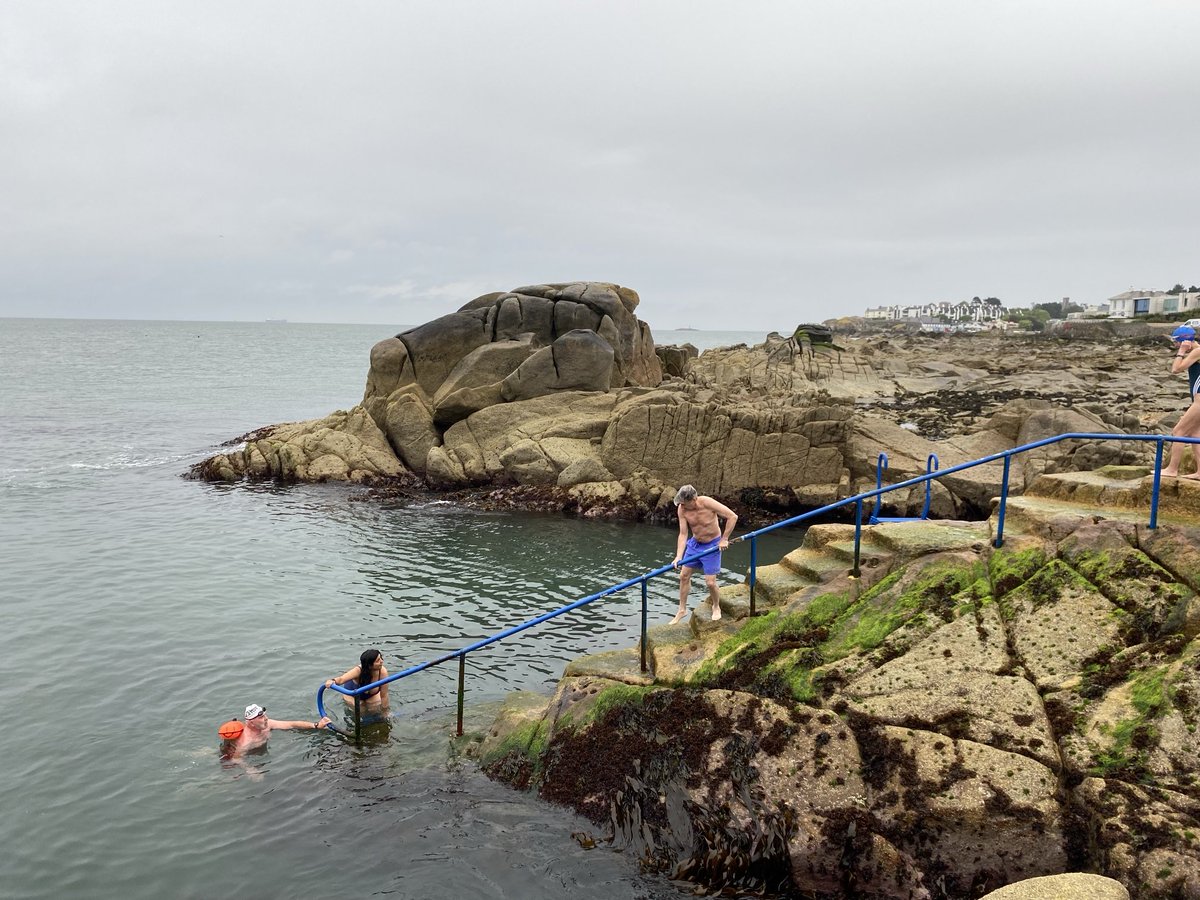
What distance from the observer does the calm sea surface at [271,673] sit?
9.30 meters

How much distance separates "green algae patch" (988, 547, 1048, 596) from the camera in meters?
9.00

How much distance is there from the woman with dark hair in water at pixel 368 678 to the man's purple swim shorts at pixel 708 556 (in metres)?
4.91

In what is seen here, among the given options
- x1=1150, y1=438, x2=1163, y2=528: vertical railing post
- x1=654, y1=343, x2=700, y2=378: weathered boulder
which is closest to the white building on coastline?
x1=654, y1=343, x2=700, y2=378: weathered boulder

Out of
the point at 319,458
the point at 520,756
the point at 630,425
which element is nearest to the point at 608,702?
the point at 520,756

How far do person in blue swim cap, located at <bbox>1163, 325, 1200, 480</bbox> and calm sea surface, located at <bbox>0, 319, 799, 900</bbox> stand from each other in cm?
723

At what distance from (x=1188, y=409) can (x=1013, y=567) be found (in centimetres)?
265

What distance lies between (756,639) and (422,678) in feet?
24.2

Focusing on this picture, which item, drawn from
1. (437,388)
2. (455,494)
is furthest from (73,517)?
(437,388)

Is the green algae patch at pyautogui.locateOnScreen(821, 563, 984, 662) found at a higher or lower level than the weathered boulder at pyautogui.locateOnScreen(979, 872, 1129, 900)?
higher

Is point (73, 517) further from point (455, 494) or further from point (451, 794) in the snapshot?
point (451, 794)

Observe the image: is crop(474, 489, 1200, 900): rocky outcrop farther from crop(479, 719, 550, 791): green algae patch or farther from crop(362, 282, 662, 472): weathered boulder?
crop(362, 282, 662, 472): weathered boulder

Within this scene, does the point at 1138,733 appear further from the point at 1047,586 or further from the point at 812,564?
the point at 812,564

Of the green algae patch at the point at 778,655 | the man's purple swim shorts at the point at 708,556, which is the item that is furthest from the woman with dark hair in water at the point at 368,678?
the green algae patch at the point at 778,655

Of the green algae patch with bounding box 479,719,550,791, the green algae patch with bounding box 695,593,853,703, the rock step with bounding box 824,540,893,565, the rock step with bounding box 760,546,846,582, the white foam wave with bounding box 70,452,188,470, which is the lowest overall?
the green algae patch with bounding box 479,719,550,791
